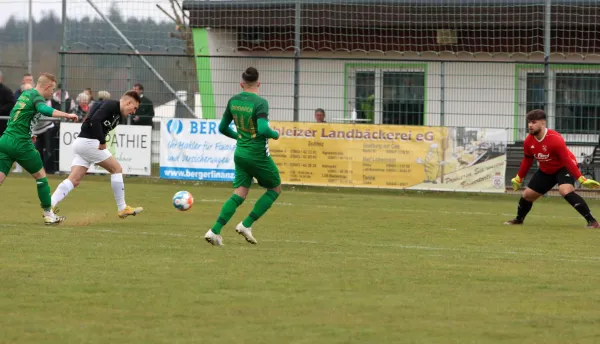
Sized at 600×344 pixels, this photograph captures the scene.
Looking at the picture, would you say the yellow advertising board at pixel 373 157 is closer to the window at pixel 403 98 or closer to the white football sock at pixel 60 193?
the window at pixel 403 98

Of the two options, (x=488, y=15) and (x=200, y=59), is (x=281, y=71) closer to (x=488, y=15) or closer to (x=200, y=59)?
(x=200, y=59)

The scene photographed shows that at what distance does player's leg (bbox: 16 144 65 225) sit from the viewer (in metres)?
13.8

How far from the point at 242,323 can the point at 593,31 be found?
1871cm

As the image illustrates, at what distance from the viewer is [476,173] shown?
21.5 metres

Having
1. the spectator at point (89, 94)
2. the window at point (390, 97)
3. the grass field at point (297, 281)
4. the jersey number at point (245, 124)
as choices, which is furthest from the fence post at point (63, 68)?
the jersey number at point (245, 124)

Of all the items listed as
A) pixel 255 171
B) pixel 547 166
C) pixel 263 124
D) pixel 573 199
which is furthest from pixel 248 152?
pixel 573 199

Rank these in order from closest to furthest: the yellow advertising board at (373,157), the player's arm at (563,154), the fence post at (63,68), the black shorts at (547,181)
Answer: the player's arm at (563,154) → the black shorts at (547,181) → the yellow advertising board at (373,157) → the fence post at (63,68)

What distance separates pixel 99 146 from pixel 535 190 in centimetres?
605

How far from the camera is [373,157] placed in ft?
71.9

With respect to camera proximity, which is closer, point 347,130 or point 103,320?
point 103,320

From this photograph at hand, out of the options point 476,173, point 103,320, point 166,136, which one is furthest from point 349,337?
point 166,136

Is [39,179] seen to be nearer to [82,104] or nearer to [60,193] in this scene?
[60,193]

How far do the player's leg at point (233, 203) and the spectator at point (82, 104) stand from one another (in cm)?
1277

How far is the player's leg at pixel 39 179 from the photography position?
13844 millimetres
